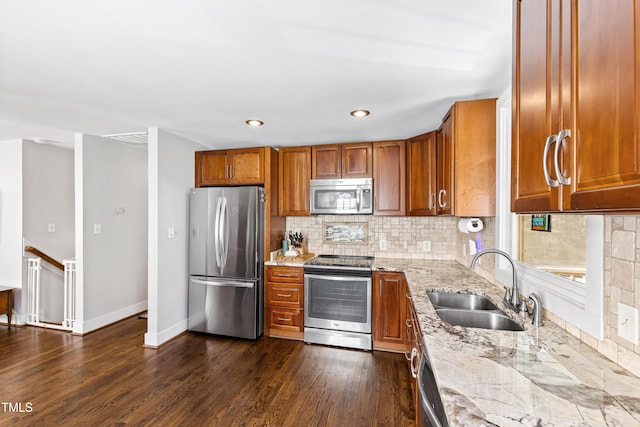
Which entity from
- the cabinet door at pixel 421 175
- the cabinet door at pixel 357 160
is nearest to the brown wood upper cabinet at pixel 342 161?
the cabinet door at pixel 357 160

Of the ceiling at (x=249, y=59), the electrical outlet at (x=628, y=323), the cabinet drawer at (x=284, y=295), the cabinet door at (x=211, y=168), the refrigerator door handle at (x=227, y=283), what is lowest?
the cabinet drawer at (x=284, y=295)

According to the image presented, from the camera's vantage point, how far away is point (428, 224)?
3484 mm

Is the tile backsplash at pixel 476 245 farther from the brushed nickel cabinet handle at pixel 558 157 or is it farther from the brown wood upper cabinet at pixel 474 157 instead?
the brushed nickel cabinet handle at pixel 558 157

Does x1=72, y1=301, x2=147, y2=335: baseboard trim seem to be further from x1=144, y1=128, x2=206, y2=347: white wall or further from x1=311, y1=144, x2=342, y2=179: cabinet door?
x1=311, y1=144, x2=342, y2=179: cabinet door

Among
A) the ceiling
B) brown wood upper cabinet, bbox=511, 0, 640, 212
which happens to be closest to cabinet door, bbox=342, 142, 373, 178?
the ceiling

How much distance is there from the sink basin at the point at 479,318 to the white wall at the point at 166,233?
2731 millimetres

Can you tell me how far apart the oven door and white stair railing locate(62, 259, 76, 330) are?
2799mm

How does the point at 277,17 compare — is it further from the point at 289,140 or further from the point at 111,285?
the point at 111,285

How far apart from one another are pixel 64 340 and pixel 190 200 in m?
1.98

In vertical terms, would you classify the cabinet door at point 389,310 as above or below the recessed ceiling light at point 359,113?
below

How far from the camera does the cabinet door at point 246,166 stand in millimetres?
3463

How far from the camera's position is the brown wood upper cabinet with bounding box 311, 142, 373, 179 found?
3.41 metres

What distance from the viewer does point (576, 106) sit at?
74 cm

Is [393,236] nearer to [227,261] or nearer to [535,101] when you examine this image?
[227,261]
